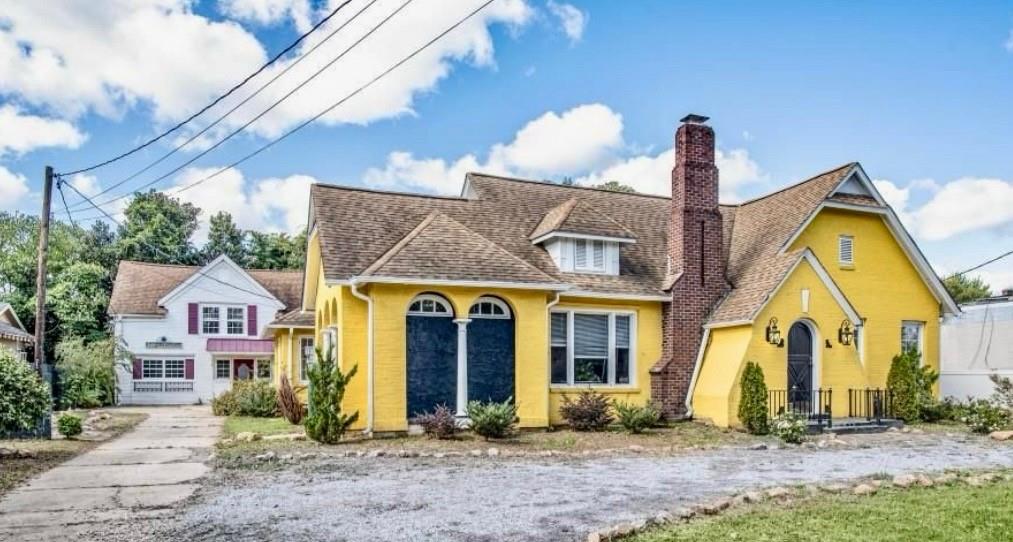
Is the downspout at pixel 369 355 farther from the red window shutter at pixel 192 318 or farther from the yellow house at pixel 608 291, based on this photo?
the red window shutter at pixel 192 318

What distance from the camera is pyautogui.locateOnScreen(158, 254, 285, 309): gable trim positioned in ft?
120

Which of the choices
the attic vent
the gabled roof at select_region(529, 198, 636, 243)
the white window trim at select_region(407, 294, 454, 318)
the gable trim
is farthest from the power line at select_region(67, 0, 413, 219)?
the gable trim

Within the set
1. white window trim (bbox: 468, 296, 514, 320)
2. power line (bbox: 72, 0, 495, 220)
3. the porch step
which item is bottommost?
the porch step

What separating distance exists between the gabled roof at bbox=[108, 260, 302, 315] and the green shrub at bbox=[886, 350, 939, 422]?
2964cm

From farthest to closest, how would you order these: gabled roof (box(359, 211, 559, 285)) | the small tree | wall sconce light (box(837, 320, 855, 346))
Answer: wall sconce light (box(837, 320, 855, 346)) < gabled roof (box(359, 211, 559, 285)) < the small tree

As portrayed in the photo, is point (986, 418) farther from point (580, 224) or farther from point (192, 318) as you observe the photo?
point (192, 318)

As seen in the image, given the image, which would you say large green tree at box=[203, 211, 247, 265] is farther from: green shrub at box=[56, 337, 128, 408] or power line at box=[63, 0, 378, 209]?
power line at box=[63, 0, 378, 209]

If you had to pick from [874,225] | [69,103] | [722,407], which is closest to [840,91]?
[874,225]

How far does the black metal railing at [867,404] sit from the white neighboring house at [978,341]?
206 inches

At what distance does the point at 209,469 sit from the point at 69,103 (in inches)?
538

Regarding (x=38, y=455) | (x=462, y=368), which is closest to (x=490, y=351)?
(x=462, y=368)

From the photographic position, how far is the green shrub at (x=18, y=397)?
542 inches

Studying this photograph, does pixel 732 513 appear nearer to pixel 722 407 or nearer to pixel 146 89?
pixel 722 407

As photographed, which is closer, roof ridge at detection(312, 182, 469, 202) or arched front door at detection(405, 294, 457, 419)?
arched front door at detection(405, 294, 457, 419)
